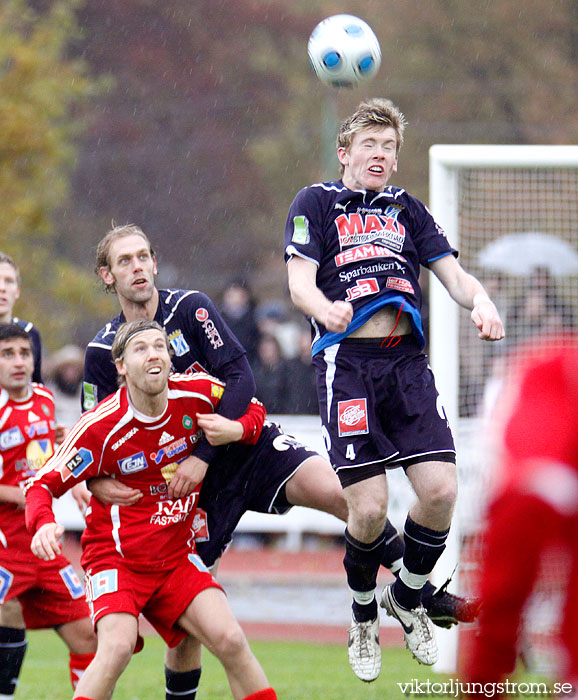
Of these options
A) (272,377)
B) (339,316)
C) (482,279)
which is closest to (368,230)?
(339,316)

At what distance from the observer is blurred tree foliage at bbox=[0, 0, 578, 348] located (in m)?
20.4

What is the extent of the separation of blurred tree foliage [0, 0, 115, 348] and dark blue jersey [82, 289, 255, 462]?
396 inches

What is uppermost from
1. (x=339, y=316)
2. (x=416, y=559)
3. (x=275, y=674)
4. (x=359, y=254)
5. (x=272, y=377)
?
(x=359, y=254)

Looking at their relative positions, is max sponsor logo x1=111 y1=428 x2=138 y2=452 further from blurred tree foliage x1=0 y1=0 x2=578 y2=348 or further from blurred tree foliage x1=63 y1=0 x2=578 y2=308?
blurred tree foliage x1=63 y1=0 x2=578 y2=308

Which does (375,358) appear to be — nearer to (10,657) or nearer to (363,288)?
(363,288)

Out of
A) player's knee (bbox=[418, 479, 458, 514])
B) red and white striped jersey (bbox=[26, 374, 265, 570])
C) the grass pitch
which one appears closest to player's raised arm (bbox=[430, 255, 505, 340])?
player's knee (bbox=[418, 479, 458, 514])

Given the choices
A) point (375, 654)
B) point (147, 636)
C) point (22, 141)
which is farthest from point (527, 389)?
point (22, 141)

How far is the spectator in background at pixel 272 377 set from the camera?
12469 mm

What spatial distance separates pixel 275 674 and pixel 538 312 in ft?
10.6

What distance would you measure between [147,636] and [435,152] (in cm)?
550

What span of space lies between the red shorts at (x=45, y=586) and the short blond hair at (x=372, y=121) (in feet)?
9.20

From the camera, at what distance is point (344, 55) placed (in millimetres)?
5902

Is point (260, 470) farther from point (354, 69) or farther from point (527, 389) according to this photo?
point (527, 389)

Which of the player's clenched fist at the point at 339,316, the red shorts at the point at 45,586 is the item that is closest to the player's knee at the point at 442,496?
the player's clenched fist at the point at 339,316
